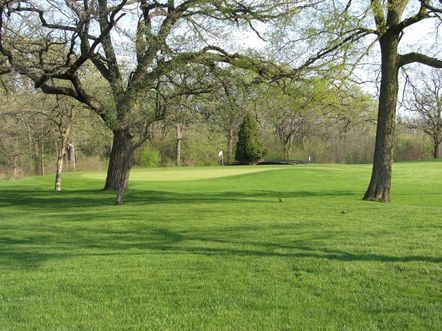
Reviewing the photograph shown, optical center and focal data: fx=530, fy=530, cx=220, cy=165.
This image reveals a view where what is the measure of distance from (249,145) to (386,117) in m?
45.1

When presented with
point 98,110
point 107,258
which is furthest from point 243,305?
point 98,110

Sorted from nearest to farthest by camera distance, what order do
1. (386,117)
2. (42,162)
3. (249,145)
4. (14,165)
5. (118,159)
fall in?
(386,117), (118,159), (14,165), (42,162), (249,145)

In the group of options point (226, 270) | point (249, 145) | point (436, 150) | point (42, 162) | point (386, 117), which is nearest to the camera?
point (226, 270)

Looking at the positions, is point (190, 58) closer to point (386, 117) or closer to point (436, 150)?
point (386, 117)

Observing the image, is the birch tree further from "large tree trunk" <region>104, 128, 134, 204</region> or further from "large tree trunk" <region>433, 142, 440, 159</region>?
"large tree trunk" <region>433, 142, 440, 159</region>

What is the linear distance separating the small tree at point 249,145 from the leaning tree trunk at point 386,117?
44255mm

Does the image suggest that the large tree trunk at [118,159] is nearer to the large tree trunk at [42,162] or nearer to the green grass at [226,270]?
the green grass at [226,270]

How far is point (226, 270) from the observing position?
24.1ft

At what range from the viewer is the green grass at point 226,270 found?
535 cm

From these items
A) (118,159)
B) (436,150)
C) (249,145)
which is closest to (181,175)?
(118,159)

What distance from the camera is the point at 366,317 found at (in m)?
5.23

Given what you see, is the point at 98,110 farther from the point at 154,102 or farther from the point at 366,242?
the point at 366,242

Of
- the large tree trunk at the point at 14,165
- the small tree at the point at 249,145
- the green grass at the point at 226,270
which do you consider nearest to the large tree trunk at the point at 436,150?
the small tree at the point at 249,145

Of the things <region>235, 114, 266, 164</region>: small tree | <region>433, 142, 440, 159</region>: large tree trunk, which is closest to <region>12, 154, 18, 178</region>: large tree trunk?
<region>235, 114, 266, 164</region>: small tree
